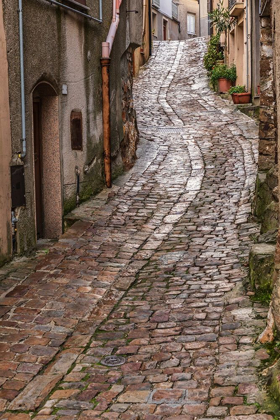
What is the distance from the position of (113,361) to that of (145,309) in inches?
44.9

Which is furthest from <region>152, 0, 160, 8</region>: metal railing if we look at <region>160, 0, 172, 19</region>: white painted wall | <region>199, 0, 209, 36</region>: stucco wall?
<region>199, 0, 209, 36</region>: stucco wall

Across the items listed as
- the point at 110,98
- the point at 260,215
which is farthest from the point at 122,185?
the point at 260,215

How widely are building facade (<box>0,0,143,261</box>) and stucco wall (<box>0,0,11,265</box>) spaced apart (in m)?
0.01

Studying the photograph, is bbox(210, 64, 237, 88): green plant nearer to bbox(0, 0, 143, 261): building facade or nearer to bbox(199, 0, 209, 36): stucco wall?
bbox(0, 0, 143, 261): building facade

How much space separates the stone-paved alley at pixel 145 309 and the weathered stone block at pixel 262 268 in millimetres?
214

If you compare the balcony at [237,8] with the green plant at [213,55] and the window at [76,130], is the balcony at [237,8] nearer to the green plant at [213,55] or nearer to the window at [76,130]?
the green plant at [213,55]

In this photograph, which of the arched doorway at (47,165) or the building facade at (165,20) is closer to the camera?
the arched doorway at (47,165)

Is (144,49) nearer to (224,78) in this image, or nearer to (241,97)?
(224,78)

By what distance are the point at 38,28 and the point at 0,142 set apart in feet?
6.03

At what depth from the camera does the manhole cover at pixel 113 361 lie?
17.4ft

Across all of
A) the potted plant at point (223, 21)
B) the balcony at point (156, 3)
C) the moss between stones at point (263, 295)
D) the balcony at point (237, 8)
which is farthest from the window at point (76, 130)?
the balcony at point (156, 3)

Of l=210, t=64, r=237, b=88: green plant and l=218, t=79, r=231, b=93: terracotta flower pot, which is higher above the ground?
l=210, t=64, r=237, b=88: green plant

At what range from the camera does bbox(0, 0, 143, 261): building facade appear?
7.80 meters

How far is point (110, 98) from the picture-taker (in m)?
11.2
